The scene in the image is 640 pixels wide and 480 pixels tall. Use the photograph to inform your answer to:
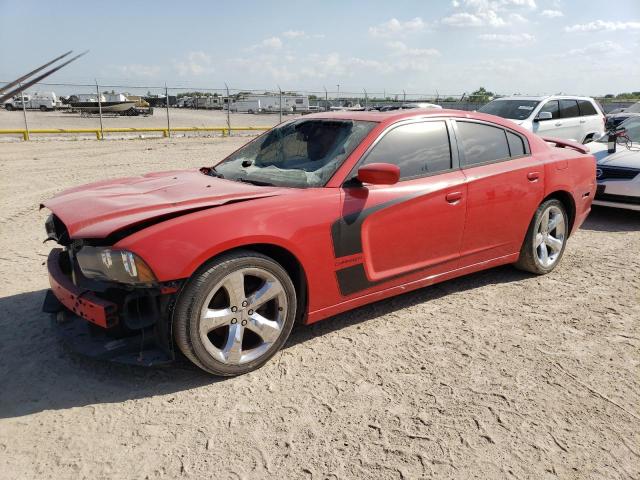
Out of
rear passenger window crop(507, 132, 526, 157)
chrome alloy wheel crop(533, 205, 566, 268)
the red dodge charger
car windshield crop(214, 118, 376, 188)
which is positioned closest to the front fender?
the red dodge charger

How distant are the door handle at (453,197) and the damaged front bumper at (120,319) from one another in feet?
7.01

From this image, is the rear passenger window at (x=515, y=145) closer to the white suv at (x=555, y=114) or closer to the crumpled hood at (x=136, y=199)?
the crumpled hood at (x=136, y=199)

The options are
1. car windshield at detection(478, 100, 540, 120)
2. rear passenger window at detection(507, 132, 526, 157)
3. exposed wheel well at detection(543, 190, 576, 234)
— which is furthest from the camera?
car windshield at detection(478, 100, 540, 120)

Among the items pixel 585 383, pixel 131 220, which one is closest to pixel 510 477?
pixel 585 383

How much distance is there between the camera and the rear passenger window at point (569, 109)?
462 inches

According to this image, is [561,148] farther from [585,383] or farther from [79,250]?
[79,250]

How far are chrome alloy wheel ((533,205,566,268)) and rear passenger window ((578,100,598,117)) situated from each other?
8.66 metres

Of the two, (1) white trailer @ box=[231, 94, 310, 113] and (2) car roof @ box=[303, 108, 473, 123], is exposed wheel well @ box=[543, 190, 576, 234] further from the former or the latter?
(1) white trailer @ box=[231, 94, 310, 113]

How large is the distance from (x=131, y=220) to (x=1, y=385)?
1.24 meters

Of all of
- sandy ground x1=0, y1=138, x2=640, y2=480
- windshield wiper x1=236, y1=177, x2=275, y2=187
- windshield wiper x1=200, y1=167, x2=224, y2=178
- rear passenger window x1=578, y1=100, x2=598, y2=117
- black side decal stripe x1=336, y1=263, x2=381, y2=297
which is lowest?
sandy ground x1=0, y1=138, x2=640, y2=480

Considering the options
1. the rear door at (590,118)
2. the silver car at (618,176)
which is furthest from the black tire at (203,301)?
the rear door at (590,118)

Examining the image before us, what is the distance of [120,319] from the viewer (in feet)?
9.51

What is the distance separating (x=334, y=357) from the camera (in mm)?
3365

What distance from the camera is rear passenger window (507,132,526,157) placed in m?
4.54
